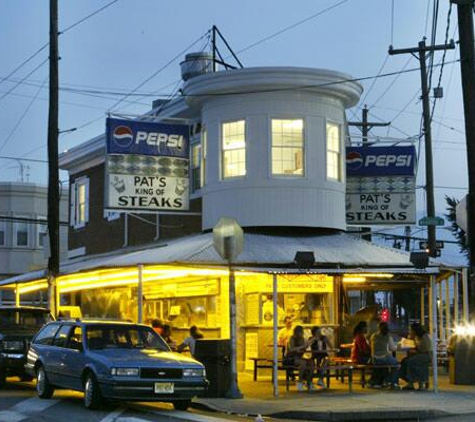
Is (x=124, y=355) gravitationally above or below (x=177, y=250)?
below

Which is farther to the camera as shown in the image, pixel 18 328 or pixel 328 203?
pixel 328 203

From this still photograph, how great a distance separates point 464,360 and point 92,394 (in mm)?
8645

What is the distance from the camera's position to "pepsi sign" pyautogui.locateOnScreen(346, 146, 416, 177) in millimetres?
23656

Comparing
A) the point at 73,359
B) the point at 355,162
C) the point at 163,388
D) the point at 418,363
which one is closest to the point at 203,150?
the point at 355,162

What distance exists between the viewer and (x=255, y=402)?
54.2ft

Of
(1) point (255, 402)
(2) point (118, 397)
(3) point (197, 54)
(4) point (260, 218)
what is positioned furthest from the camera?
(3) point (197, 54)

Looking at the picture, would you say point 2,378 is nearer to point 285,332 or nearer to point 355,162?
point 285,332

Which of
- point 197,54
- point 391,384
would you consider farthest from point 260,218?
point 197,54

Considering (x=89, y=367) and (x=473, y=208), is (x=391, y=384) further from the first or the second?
(x=89, y=367)

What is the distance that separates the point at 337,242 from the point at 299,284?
5.23 feet

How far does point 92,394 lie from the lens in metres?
15.1

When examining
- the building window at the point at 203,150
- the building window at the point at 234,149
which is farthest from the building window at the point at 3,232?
the building window at the point at 234,149

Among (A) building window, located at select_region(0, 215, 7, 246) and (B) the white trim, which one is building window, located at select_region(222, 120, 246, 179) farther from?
(A) building window, located at select_region(0, 215, 7, 246)

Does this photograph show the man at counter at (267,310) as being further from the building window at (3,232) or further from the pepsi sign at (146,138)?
the building window at (3,232)
